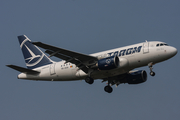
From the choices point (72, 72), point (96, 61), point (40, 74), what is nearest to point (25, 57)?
point (40, 74)

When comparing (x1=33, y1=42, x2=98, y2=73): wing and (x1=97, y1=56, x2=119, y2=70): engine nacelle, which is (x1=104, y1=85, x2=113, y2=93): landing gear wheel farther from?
(x1=97, y1=56, x2=119, y2=70): engine nacelle

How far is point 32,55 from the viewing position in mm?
44094

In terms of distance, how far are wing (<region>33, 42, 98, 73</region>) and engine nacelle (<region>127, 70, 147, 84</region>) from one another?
6.86 m

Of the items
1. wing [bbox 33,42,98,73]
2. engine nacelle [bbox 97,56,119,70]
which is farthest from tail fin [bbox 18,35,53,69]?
engine nacelle [bbox 97,56,119,70]

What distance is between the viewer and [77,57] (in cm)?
3659

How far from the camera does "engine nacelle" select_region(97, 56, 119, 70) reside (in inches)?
1387

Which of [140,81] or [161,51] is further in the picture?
[140,81]

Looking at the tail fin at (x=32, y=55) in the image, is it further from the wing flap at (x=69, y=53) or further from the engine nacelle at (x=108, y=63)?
the engine nacelle at (x=108, y=63)

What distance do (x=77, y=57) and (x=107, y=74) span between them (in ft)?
14.8

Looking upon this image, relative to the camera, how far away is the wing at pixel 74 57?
3476 cm

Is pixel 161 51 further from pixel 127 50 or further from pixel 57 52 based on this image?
pixel 57 52

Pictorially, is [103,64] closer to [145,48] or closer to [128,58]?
[128,58]

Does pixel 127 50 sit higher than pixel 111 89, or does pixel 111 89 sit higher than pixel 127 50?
pixel 127 50

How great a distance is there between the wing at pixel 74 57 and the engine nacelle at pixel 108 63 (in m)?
1.39
